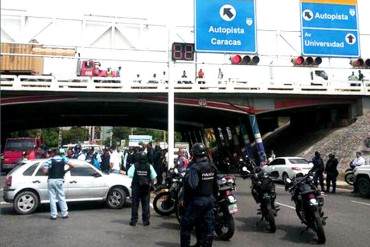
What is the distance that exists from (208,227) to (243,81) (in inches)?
1270

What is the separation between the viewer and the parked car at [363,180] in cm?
1780

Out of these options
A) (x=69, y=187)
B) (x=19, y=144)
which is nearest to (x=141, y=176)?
(x=69, y=187)

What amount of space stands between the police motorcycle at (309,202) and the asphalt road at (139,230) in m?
0.28

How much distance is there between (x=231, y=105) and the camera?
40.5m

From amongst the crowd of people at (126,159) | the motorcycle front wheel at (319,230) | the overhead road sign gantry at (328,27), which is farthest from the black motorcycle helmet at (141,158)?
the overhead road sign gantry at (328,27)

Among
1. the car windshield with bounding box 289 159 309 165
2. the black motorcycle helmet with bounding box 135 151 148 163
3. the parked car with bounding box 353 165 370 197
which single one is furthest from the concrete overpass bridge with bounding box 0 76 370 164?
the black motorcycle helmet with bounding box 135 151 148 163

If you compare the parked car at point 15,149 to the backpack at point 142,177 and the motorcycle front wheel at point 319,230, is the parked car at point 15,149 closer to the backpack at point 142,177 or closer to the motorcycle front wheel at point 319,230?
the backpack at point 142,177

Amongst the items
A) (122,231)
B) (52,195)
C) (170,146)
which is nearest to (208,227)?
(122,231)

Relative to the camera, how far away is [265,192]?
10.6 metres

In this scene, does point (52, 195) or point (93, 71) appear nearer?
point (52, 195)

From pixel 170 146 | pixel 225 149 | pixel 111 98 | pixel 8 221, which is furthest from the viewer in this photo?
pixel 225 149

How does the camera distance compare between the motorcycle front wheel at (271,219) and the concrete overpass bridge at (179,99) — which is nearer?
the motorcycle front wheel at (271,219)

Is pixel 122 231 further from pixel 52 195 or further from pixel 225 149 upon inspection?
pixel 225 149

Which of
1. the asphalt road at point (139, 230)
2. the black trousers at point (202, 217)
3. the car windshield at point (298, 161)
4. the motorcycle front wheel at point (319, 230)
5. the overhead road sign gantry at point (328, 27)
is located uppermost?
the overhead road sign gantry at point (328, 27)
